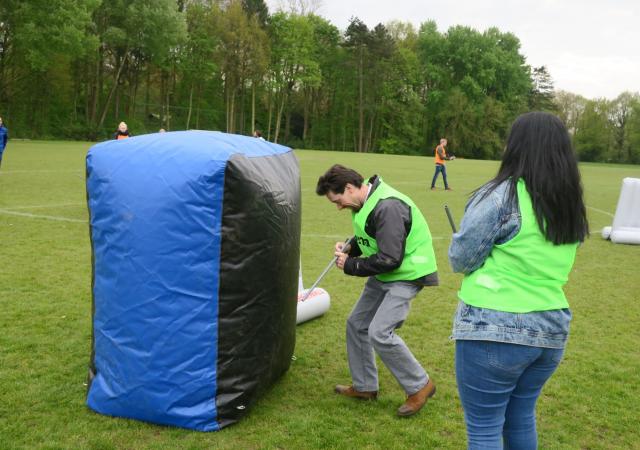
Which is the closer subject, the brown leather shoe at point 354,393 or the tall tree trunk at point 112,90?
the brown leather shoe at point 354,393

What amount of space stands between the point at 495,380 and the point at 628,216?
33.2 feet

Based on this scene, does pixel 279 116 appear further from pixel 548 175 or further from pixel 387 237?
pixel 548 175

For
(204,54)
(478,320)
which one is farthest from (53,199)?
(204,54)

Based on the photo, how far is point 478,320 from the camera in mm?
2395

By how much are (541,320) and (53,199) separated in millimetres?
13069

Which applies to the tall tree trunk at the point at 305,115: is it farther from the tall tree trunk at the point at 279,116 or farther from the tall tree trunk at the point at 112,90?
the tall tree trunk at the point at 112,90

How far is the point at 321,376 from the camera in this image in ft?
15.6

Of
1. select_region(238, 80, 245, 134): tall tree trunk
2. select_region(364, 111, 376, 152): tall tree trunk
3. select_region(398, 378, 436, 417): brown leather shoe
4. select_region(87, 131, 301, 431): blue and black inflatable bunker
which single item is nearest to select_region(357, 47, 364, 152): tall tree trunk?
select_region(364, 111, 376, 152): tall tree trunk

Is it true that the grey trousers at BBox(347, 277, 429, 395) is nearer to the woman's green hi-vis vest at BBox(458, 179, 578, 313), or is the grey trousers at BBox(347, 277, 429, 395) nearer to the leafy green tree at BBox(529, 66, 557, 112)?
the woman's green hi-vis vest at BBox(458, 179, 578, 313)

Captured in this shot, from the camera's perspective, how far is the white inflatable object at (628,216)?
1079cm

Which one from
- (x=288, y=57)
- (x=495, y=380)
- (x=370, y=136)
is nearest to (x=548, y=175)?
(x=495, y=380)

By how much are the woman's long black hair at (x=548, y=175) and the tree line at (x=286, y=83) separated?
40.3m

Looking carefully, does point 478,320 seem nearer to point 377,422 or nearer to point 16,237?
point 377,422

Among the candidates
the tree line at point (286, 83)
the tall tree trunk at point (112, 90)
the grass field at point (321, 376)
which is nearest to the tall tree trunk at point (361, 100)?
the tree line at point (286, 83)
